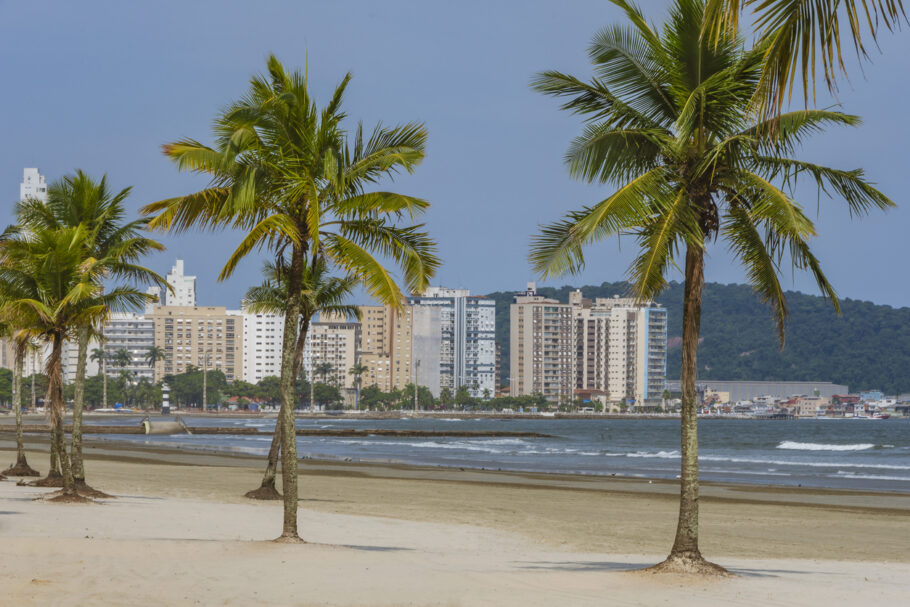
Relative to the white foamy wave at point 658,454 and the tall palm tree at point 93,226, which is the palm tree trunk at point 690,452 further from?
the white foamy wave at point 658,454

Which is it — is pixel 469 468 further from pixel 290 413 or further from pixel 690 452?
pixel 690 452

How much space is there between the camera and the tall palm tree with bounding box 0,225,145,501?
65.9 ft

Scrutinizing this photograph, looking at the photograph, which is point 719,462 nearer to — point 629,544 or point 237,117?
point 629,544

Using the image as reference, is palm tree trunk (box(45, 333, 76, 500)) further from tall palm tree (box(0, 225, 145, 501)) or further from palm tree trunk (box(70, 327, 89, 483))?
palm tree trunk (box(70, 327, 89, 483))

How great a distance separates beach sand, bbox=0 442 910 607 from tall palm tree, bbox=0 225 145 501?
8.68 feet

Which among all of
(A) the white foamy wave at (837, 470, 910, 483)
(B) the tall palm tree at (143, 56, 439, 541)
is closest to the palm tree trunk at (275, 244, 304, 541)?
(B) the tall palm tree at (143, 56, 439, 541)

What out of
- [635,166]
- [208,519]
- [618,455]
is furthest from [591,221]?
[618,455]

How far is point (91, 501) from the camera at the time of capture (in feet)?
68.1

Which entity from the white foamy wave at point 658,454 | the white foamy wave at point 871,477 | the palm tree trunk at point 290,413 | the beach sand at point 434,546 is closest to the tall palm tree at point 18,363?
the beach sand at point 434,546

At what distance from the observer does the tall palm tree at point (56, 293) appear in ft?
65.9

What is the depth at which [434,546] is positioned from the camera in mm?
16797

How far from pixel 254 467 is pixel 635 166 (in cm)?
3519

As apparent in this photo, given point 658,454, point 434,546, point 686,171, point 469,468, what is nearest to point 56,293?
point 434,546

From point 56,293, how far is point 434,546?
30.8 ft
